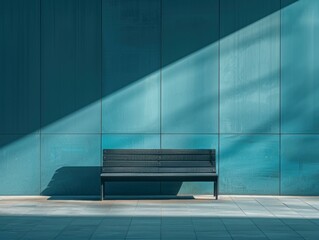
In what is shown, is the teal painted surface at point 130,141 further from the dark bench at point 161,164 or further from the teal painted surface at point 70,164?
the dark bench at point 161,164

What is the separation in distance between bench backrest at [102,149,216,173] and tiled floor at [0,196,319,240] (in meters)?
0.68

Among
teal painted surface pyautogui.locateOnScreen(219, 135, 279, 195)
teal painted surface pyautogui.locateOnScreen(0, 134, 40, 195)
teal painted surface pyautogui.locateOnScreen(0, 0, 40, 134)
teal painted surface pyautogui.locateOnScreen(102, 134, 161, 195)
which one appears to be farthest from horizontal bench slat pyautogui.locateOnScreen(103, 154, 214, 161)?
teal painted surface pyautogui.locateOnScreen(0, 0, 40, 134)

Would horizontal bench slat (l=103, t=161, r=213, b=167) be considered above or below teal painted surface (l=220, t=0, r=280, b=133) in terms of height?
below

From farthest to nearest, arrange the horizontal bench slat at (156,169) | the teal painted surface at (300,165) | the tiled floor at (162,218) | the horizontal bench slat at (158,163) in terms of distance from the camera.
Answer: the teal painted surface at (300,165) → the horizontal bench slat at (158,163) → the horizontal bench slat at (156,169) → the tiled floor at (162,218)

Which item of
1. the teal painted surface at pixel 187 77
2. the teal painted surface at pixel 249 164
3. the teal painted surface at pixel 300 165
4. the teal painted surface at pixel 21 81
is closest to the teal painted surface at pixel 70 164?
the teal painted surface at pixel 21 81

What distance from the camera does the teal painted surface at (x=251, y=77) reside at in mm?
13977

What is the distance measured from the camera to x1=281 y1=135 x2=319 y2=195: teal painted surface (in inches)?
547

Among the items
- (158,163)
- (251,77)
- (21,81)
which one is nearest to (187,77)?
(251,77)

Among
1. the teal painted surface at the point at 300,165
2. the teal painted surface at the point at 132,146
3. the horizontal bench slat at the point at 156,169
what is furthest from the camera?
the teal painted surface at the point at 132,146

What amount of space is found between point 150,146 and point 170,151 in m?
0.52

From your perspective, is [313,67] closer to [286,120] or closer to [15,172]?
[286,120]

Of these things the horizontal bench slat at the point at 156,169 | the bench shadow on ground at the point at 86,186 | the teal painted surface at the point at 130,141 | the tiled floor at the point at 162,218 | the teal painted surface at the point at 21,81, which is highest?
the teal painted surface at the point at 21,81

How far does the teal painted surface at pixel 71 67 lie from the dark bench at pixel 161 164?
3.00 feet

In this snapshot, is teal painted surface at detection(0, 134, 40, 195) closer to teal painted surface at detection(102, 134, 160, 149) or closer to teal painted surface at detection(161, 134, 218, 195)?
teal painted surface at detection(102, 134, 160, 149)
